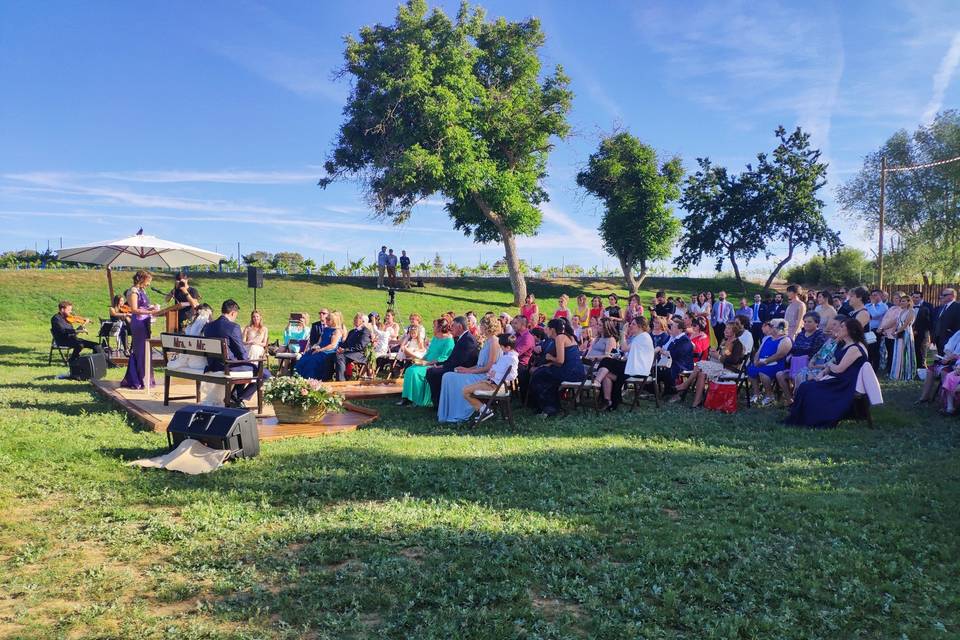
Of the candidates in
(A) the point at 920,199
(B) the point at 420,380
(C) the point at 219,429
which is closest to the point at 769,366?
(B) the point at 420,380

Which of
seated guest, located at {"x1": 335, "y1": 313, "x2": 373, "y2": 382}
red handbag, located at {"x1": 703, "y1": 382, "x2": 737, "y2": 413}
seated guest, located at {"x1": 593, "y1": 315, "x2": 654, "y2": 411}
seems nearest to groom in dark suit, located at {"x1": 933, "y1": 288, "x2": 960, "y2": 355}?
red handbag, located at {"x1": 703, "y1": 382, "x2": 737, "y2": 413}

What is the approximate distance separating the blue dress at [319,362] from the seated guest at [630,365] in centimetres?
522

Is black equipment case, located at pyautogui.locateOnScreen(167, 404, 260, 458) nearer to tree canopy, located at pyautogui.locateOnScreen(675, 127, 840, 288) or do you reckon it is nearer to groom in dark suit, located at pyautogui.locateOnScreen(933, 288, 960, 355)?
groom in dark suit, located at pyautogui.locateOnScreen(933, 288, 960, 355)

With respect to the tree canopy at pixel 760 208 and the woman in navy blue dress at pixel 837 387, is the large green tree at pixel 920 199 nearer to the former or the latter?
the tree canopy at pixel 760 208

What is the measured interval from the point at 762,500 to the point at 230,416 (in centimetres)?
470

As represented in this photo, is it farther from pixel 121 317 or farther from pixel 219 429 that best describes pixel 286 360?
pixel 219 429

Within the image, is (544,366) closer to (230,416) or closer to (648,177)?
(230,416)

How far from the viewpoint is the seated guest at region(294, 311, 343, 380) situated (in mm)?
12656

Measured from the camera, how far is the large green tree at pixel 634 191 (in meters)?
37.2

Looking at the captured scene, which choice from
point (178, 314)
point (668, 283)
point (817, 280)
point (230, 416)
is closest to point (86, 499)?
point (230, 416)

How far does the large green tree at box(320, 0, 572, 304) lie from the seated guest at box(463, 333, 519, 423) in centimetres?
1934

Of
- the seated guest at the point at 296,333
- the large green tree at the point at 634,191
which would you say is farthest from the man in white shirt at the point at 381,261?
the seated guest at the point at 296,333

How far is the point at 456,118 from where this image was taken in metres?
28.4

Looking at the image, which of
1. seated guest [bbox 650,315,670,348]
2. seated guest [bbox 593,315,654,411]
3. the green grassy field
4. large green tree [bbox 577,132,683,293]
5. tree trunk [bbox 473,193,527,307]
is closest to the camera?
the green grassy field
